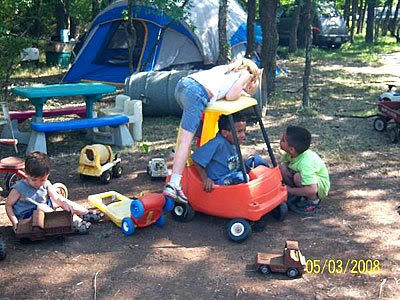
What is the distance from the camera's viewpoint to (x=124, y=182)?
19.0ft

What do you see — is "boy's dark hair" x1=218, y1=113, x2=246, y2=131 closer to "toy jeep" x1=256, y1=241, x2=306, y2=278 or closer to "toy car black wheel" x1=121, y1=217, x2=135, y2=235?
"toy car black wheel" x1=121, y1=217, x2=135, y2=235

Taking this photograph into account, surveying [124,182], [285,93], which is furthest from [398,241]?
[285,93]

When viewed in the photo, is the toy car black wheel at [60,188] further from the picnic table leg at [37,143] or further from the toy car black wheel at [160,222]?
the picnic table leg at [37,143]

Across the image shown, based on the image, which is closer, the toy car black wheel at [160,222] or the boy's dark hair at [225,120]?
the toy car black wheel at [160,222]

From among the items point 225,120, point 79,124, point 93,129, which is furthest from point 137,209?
point 93,129

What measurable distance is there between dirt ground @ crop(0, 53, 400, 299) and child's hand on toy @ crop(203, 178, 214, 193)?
0.33 m

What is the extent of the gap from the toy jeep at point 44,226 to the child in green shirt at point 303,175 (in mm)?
1964

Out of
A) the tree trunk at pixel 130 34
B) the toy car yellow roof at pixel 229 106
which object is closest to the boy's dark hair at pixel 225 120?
the toy car yellow roof at pixel 229 106

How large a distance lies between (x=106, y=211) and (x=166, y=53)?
7.14 meters

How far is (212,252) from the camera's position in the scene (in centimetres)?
416

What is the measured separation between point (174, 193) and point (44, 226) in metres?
1.04

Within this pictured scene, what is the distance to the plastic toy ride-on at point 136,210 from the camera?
4.36m

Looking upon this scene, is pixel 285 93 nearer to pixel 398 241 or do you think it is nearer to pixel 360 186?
pixel 360 186

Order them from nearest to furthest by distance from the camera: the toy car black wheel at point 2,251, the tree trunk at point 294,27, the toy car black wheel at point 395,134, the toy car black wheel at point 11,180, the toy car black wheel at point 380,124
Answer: the toy car black wheel at point 2,251 < the toy car black wheel at point 11,180 < the toy car black wheel at point 395,134 < the toy car black wheel at point 380,124 < the tree trunk at point 294,27
